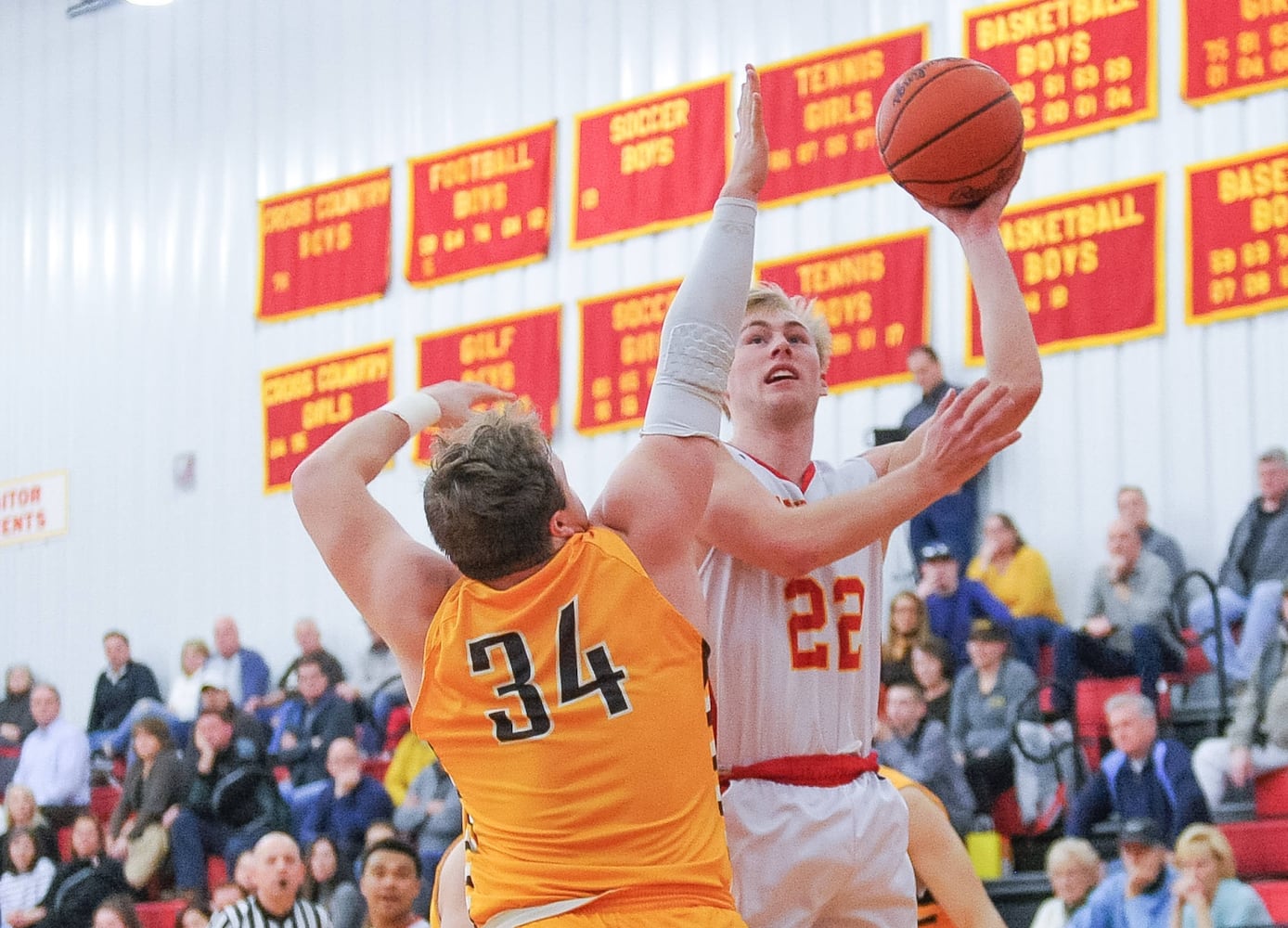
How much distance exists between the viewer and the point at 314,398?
51.4 feet

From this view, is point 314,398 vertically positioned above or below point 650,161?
below

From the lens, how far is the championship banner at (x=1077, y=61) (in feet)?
37.5

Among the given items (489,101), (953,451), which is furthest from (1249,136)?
(953,451)

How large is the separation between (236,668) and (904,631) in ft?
23.3

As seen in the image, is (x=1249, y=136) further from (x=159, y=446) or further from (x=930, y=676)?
(x=159, y=446)

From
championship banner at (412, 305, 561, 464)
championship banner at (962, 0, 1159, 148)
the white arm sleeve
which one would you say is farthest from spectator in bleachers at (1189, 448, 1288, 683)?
the white arm sleeve

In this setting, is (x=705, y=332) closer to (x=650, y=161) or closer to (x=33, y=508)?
(x=650, y=161)

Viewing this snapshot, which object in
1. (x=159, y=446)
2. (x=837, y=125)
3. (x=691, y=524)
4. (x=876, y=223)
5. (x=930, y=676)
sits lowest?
(x=930, y=676)

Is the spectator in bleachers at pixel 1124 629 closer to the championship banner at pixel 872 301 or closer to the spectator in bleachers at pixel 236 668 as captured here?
the championship banner at pixel 872 301

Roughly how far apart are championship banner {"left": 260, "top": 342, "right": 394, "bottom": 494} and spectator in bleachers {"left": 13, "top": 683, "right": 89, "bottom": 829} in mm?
2915

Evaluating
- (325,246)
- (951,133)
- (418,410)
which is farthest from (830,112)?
(418,410)

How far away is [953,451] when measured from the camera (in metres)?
3.54

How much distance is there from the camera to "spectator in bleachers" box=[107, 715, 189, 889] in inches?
537

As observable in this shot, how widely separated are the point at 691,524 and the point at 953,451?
72 cm
